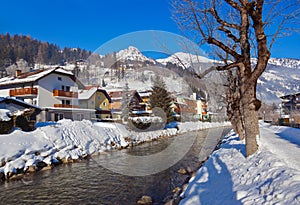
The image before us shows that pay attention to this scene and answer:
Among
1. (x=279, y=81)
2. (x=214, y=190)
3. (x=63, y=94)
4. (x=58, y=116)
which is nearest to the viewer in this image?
(x=214, y=190)

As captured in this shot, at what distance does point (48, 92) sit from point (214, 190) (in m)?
29.3

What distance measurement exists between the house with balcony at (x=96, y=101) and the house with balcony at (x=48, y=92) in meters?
1.82

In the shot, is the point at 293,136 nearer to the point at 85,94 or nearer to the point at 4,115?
the point at 4,115

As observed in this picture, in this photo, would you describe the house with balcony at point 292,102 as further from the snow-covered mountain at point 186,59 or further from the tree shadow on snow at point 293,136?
the snow-covered mountain at point 186,59

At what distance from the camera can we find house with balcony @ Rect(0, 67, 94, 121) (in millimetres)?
29375

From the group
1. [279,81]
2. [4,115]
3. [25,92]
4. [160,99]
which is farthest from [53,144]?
[279,81]

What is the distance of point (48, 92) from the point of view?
101 ft

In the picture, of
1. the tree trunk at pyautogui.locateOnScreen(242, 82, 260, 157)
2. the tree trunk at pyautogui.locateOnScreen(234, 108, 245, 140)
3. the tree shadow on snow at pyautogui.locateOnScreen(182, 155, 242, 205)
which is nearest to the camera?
the tree shadow on snow at pyautogui.locateOnScreen(182, 155, 242, 205)

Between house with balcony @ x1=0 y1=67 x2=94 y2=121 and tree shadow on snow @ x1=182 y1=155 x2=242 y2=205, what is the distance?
25473 mm

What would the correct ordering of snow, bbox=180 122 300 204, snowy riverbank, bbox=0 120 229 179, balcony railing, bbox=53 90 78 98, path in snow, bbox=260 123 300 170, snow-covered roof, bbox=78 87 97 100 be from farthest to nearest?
snow-covered roof, bbox=78 87 97 100 → balcony railing, bbox=53 90 78 98 → snowy riverbank, bbox=0 120 229 179 → path in snow, bbox=260 123 300 170 → snow, bbox=180 122 300 204

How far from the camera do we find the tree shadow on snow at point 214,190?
5.32 metres

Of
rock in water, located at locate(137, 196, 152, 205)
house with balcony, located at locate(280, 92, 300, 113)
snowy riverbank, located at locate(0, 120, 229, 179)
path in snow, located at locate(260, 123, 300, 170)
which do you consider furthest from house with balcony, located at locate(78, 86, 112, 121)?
house with balcony, located at locate(280, 92, 300, 113)

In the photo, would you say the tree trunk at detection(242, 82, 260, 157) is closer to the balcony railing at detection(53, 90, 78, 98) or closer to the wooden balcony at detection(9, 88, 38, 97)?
the wooden balcony at detection(9, 88, 38, 97)

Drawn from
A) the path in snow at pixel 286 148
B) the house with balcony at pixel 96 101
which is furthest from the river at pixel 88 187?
the house with balcony at pixel 96 101
